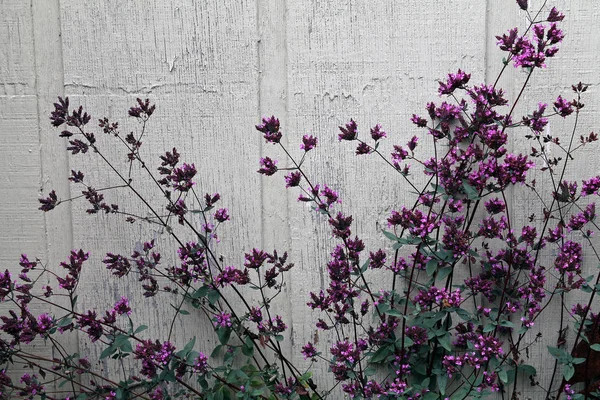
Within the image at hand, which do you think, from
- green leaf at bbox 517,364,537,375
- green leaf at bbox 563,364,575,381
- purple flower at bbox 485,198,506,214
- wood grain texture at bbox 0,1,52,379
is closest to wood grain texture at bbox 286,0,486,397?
purple flower at bbox 485,198,506,214

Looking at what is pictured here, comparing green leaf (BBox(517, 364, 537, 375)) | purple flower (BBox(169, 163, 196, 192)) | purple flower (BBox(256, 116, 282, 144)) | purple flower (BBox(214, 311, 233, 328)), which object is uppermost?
purple flower (BBox(256, 116, 282, 144))

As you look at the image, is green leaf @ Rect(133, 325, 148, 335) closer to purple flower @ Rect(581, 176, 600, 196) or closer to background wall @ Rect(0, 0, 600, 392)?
background wall @ Rect(0, 0, 600, 392)

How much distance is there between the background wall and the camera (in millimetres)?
1843

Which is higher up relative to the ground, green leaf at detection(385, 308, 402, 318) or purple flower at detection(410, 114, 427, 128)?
purple flower at detection(410, 114, 427, 128)

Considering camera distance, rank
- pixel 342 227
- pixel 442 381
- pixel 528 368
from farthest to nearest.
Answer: pixel 528 368 < pixel 442 381 < pixel 342 227

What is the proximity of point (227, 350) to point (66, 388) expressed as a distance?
588 millimetres

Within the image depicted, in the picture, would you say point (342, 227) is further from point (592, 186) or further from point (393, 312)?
point (592, 186)

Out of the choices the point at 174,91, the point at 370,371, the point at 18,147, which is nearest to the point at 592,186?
the point at 370,371

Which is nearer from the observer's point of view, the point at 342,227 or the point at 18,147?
the point at 342,227

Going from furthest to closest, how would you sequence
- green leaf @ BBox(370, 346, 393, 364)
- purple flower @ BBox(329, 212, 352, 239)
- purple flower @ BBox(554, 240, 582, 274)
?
green leaf @ BBox(370, 346, 393, 364)
purple flower @ BBox(554, 240, 582, 274)
purple flower @ BBox(329, 212, 352, 239)

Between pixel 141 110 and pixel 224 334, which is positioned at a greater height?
pixel 141 110

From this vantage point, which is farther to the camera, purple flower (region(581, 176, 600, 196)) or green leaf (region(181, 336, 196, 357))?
green leaf (region(181, 336, 196, 357))

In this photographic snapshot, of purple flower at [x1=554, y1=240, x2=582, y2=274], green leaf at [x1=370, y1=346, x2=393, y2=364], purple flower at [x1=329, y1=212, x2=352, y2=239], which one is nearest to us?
purple flower at [x1=329, y1=212, x2=352, y2=239]

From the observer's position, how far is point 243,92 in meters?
1.89
